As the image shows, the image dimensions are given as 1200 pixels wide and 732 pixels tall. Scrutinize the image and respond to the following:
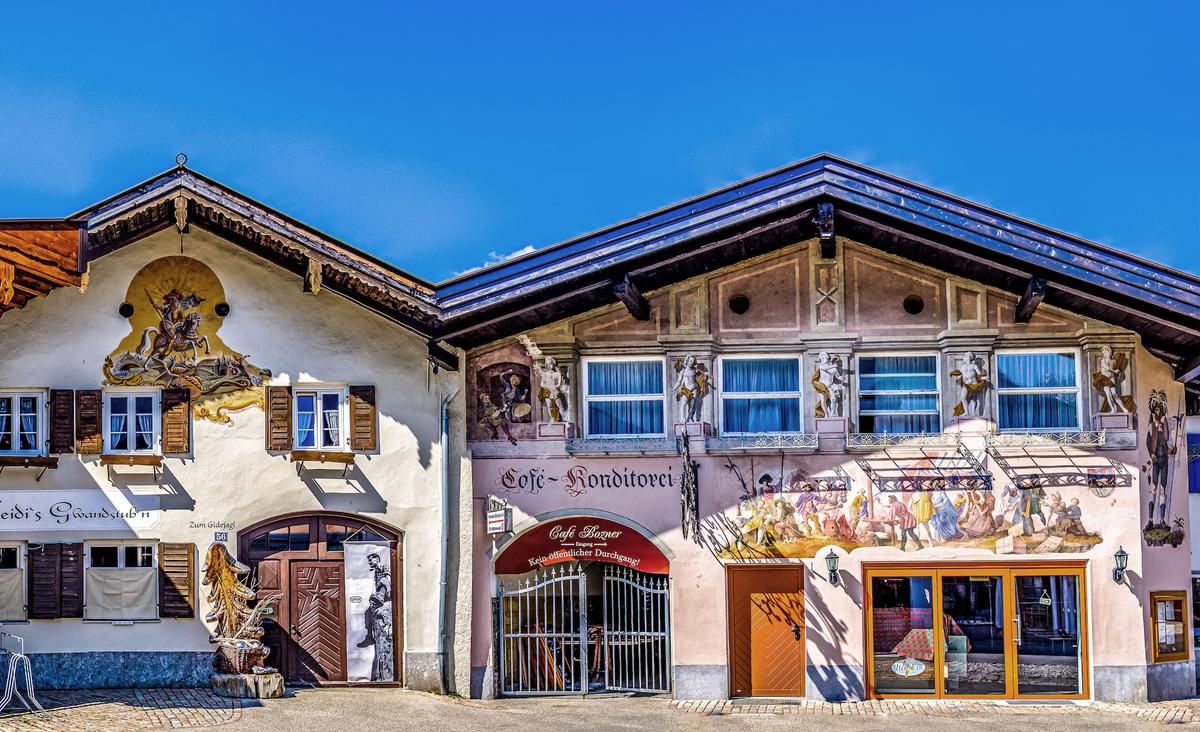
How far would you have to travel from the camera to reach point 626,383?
811 inches

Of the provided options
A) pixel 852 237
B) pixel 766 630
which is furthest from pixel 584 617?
pixel 852 237

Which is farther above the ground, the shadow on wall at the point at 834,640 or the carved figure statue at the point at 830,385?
the carved figure statue at the point at 830,385

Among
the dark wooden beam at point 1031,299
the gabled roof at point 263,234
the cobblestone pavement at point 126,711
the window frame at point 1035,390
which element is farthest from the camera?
the window frame at point 1035,390

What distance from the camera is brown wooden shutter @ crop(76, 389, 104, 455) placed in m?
20.4

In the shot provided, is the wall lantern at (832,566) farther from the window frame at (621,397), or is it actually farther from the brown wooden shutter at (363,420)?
the brown wooden shutter at (363,420)

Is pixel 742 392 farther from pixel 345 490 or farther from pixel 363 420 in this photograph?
pixel 345 490

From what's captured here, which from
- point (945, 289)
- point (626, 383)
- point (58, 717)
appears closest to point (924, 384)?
point (945, 289)

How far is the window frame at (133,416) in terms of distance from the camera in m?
20.5

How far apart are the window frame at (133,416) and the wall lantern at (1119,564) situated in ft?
47.6

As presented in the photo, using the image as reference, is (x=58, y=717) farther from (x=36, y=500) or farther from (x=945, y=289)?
(x=945, y=289)

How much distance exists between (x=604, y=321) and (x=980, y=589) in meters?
6.92

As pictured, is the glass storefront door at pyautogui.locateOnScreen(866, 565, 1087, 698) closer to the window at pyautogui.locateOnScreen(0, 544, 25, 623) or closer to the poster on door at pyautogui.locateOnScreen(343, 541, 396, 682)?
the poster on door at pyautogui.locateOnScreen(343, 541, 396, 682)

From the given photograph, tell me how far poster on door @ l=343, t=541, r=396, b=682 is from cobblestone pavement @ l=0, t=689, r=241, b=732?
2074mm

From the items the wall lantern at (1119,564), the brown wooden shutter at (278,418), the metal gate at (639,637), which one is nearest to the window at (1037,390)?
the wall lantern at (1119,564)
